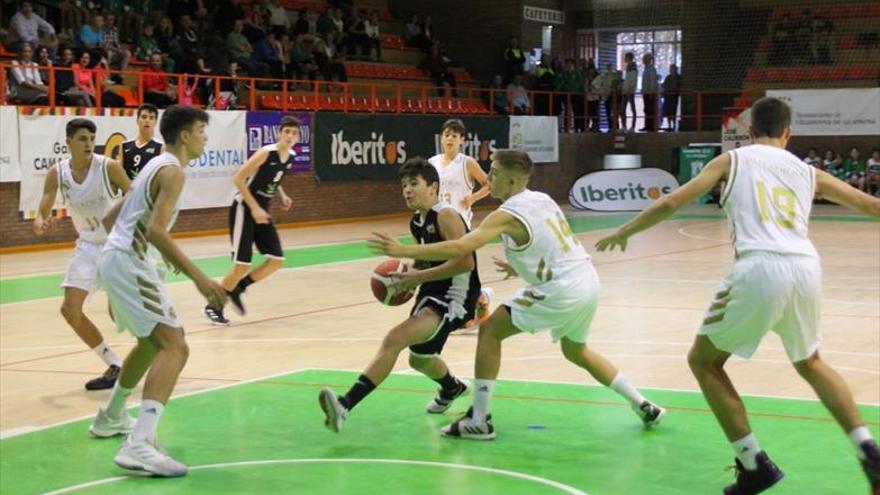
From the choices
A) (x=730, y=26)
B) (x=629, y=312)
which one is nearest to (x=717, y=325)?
(x=629, y=312)

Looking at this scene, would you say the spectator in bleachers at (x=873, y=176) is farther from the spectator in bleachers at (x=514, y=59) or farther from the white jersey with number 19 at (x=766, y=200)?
the white jersey with number 19 at (x=766, y=200)

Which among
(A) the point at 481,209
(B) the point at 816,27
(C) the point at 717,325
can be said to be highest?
(B) the point at 816,27

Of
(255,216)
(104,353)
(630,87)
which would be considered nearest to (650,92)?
(630,87)

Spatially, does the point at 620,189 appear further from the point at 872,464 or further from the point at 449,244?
the point at 872,464

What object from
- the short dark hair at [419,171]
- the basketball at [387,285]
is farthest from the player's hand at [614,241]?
the basketball at [387,285]

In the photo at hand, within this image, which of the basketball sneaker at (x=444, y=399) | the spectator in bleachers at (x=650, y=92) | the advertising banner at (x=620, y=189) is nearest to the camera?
the basketball sneaker at (x=444, y=399)

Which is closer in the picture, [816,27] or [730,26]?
[816,27]

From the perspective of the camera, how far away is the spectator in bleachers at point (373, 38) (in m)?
31.5

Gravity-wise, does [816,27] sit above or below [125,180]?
above

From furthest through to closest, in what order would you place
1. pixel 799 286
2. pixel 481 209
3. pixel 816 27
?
pixel 816 27
pixel 481 209
pixel 799 286

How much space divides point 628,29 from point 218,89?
66.6 ft

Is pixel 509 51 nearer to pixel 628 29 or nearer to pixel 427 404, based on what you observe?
pixel 628 29

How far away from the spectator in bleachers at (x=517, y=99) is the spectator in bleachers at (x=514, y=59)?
4.23 ft

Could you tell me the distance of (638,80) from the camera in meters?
37.8
